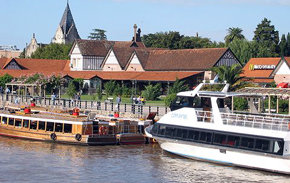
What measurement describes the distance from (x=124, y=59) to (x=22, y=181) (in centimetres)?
6264

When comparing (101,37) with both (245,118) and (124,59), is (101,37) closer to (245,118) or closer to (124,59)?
(124,59)

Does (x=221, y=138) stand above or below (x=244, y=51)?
below

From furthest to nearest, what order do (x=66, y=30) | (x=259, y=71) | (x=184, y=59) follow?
(x=66, y=30)
(x=184, y=59)
(x=259, y=71)

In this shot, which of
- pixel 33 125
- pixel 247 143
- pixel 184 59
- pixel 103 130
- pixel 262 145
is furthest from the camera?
pixel 184 59

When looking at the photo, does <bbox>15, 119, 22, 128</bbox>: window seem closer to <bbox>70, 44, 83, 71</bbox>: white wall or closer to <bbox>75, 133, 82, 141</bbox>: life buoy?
<bbox>75, 133, 82, 141</bbox>: life buoy

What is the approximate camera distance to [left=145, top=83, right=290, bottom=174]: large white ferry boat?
27484mm

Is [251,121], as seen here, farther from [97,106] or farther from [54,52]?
[54,52]

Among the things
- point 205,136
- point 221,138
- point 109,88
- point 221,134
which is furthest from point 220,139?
point 109,88

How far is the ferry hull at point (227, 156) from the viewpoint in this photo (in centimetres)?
2734

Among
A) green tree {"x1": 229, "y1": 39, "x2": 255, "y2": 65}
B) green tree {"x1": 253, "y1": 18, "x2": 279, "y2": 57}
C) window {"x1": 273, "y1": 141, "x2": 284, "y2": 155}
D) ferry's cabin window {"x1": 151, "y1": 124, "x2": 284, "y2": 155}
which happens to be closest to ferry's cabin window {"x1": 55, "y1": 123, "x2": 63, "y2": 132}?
ferry's cabin window {"x1": 151, "y1": 124, "x2": 284, "y2": 155}

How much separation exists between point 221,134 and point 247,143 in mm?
1561

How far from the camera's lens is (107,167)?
2920cm

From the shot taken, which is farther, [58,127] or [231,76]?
[231,76]

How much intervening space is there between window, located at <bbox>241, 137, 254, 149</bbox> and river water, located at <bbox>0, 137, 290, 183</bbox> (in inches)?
48.3
